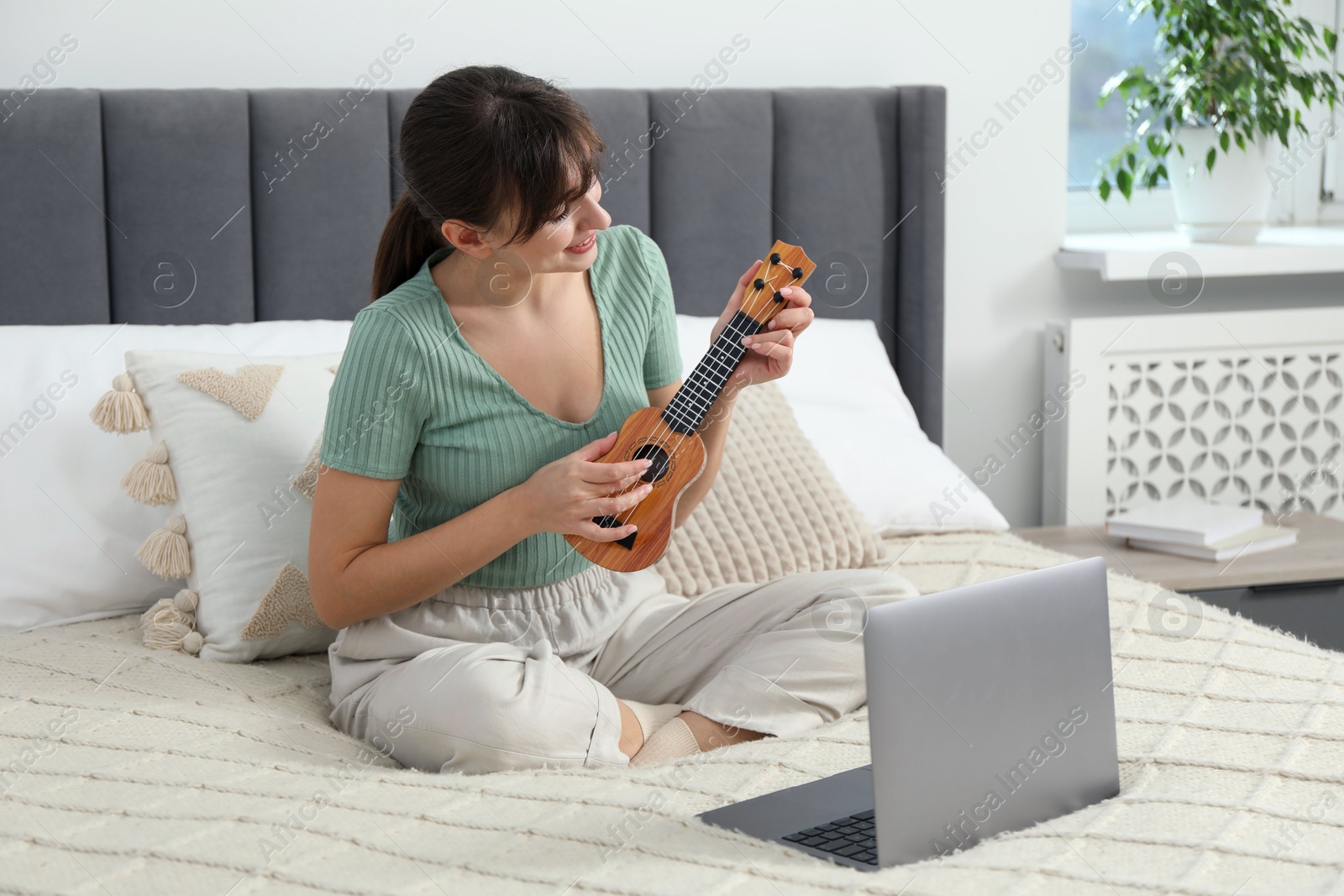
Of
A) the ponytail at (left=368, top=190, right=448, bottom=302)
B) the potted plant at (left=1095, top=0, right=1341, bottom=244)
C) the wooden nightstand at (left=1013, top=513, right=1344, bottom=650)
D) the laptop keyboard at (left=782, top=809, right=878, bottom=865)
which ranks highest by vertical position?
the potted plant at (left=1095, top=0, right=1341, bottom=244)

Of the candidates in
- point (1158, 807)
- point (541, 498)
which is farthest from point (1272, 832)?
point (541, 498)

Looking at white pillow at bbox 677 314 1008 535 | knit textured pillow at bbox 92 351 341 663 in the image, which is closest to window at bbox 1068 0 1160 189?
white pillow at bbox 677 314 1008 535

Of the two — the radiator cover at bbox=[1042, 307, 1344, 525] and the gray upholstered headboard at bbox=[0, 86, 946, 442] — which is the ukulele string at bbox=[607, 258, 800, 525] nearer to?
the gray upholstered headboard at bbox=[0, 86, 946, 442]

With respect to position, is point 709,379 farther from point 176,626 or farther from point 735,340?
point 176,626

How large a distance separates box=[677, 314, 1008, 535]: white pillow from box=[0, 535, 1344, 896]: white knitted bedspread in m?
0.51

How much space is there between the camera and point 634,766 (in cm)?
A: 108

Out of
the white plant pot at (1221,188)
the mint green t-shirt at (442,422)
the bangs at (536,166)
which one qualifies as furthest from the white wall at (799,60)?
the bangs at (536,166)

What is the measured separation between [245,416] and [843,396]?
89 cm

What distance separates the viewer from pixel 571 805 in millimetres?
908

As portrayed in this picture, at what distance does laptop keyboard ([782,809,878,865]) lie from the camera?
0.83 m

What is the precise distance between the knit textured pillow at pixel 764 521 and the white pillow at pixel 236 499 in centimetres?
44

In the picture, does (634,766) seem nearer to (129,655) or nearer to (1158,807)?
(1158,807)

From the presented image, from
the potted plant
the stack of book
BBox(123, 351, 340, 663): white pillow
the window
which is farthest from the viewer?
the window

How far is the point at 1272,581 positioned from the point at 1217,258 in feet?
2.14
